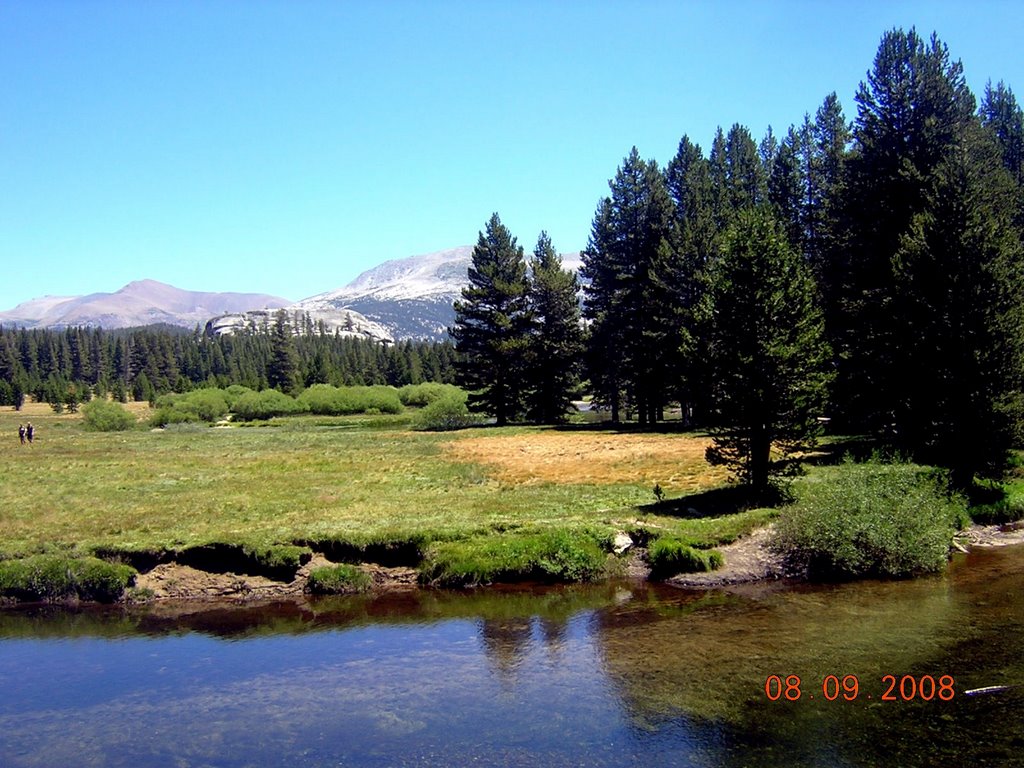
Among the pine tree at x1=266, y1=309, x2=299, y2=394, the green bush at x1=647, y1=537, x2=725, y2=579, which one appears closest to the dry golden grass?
the green bush at x1=647, y1=537, x2=725, y2=579

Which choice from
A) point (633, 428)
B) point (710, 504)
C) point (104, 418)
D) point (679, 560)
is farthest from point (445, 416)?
point (679, 560)

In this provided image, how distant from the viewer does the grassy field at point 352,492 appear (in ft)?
78.6

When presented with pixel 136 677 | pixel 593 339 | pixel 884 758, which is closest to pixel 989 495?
pixel 884 758

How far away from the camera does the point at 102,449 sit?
52719 mm

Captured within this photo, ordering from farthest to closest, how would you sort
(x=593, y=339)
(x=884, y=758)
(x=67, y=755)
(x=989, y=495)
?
(x=593, y=339) → (x=989, y=495) → (x=67, y=755) → (x=884, y=758)

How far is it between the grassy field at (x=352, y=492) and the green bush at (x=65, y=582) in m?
1.07

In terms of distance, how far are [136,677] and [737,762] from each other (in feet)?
40.9

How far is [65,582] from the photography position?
855 inches

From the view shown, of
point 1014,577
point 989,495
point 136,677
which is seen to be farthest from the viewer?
point 989,495

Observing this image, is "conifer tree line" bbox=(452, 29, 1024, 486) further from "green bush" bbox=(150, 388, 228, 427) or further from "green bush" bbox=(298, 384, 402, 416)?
"green bush" bbox=(150, 388, 228, 427)

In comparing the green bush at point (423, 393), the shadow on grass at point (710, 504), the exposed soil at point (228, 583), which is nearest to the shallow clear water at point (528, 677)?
the exposed soil at point (228, 583)

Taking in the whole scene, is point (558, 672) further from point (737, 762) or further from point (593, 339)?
point (593, 339)

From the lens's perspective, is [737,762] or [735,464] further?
[735,464]
